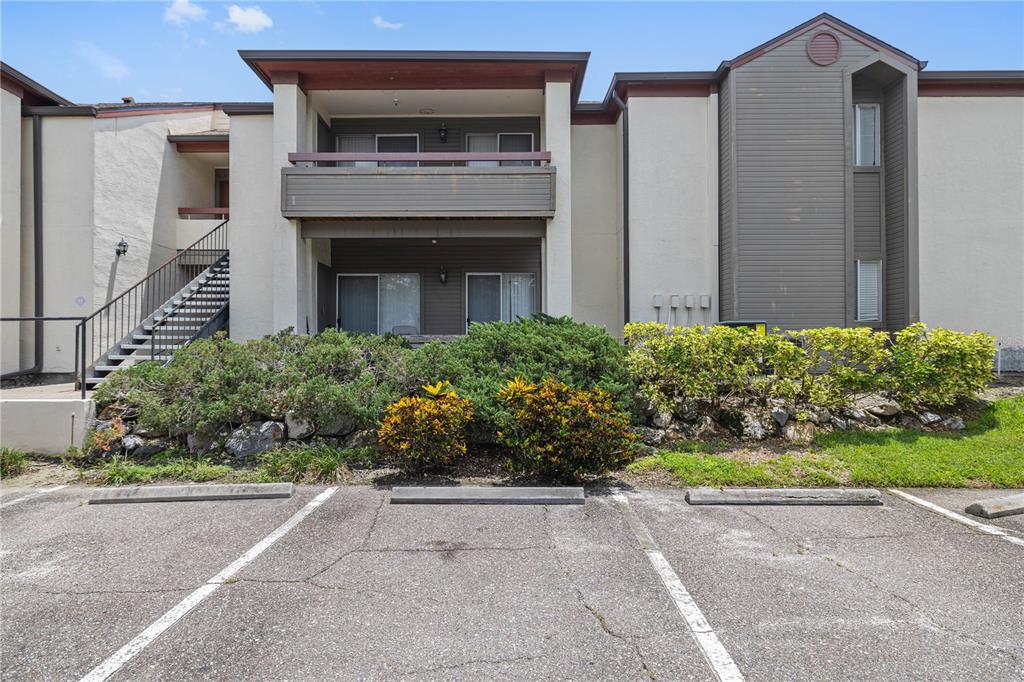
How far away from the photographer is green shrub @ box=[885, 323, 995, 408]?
7.39m

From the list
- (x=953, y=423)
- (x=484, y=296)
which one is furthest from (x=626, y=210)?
(x=953, y=423)

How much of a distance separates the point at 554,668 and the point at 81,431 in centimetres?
744

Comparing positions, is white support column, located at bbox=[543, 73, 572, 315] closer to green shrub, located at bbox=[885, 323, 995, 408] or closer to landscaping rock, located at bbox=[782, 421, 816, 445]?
landscaping rock, located at bbox=[782, 421, 816, 445]

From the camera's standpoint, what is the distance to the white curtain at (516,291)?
44.2 feet

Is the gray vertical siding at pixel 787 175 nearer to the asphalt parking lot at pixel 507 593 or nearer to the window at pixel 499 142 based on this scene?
the window at pixel 499 142

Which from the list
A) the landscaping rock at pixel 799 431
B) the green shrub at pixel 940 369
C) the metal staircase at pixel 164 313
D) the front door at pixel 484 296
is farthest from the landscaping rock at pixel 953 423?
the metal staircase at pixel 164 313

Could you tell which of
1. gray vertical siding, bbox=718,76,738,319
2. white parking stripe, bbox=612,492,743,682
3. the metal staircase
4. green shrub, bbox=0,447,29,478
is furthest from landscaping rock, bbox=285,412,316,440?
gray vertical siding, bbox=718,76,738,319

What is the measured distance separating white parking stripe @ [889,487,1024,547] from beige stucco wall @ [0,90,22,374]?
1516 centimetres

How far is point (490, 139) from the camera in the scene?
13180 millimetres

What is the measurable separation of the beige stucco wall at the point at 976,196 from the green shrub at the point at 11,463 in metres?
15.6

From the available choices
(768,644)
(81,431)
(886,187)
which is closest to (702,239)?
(886,187)

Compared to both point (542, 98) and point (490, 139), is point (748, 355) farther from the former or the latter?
point (490, 139)

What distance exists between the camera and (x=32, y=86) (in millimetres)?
11609

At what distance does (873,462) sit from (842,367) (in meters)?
1.66
